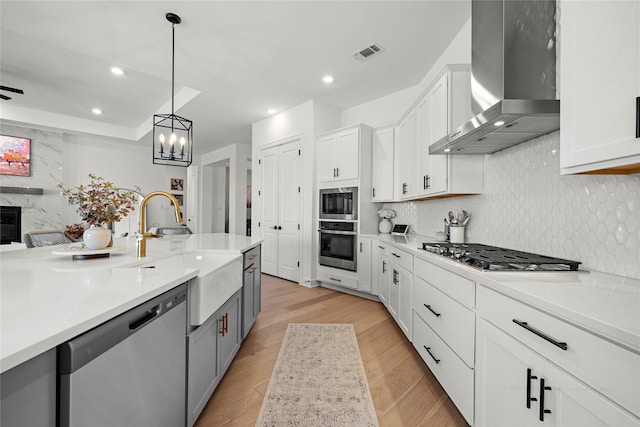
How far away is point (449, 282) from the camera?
5.12 feet

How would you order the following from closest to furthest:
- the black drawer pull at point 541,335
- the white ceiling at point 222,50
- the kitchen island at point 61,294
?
the kitchen island at point 61,294
the black drawer pull at point 541,335
the white ceiling at point 222,50

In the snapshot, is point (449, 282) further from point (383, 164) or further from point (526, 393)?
point (383, 164)

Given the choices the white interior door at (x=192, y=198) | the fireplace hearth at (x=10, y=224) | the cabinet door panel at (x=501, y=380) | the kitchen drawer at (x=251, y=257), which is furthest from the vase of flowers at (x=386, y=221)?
the fireplace hearth at (x=10, y=224)

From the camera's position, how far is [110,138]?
20.5 ft

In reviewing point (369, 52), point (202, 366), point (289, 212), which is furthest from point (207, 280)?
point (289, 212)

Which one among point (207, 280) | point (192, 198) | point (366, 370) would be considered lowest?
point (366, 370)

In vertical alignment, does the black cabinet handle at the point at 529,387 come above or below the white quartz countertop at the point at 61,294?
below

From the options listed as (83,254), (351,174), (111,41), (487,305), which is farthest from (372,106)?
(83,254)

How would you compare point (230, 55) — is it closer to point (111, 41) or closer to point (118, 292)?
point (111, 41)

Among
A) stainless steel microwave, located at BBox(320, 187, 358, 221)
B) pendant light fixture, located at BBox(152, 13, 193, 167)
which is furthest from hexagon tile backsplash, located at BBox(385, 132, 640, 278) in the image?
pendant light fixture, located at BBox(152, 13, 193, 167)

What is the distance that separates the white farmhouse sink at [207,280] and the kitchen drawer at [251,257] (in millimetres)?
285

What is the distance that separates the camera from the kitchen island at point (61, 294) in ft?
1.89

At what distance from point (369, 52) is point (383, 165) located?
1.37m

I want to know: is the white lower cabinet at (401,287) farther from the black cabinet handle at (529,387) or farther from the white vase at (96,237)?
the white vase at (96,237)
